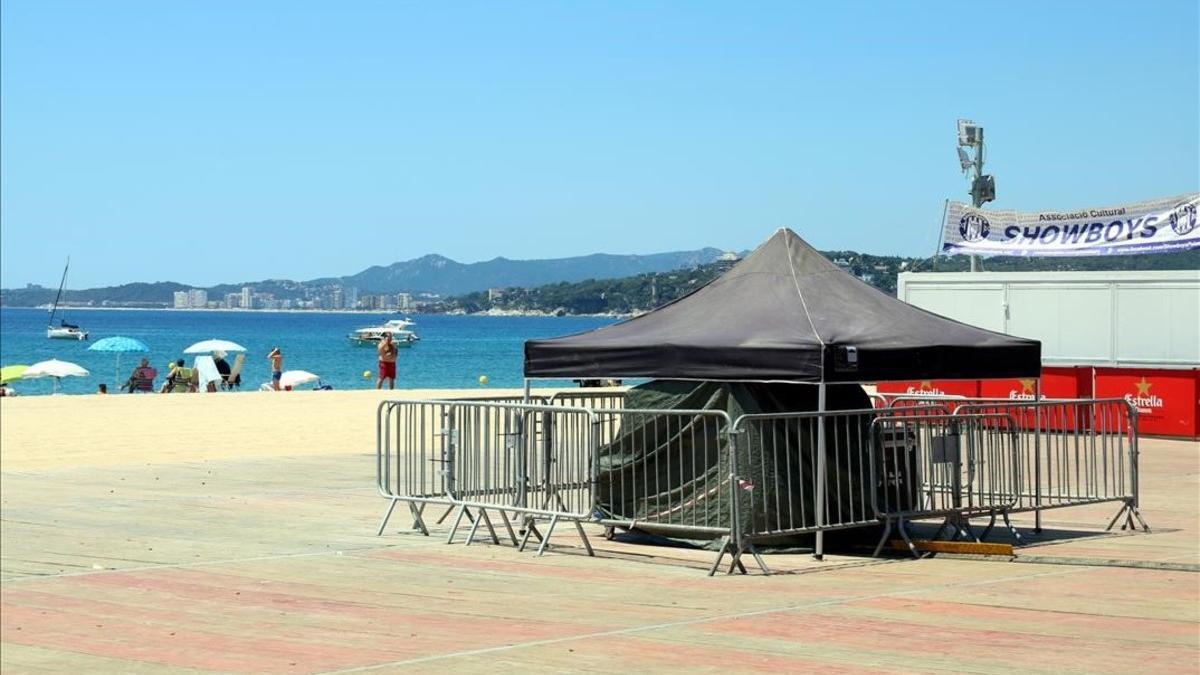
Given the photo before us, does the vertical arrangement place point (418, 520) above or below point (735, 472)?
below

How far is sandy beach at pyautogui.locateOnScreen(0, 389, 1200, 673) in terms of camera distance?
898cm

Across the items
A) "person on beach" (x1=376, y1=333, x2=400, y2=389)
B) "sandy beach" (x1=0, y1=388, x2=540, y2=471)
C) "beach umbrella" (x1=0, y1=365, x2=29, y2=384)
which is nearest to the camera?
"sandy beach" (x1=0, y1=388, x2=540, y2=471)

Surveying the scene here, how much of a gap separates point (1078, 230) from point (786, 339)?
64.7 feet

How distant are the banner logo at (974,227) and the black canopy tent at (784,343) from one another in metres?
18.9

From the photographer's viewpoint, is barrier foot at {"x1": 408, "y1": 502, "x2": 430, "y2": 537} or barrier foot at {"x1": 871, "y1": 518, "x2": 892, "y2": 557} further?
barrier foot at {"x1": 408, "y1": 502, "x2": 430, "y2": 537}

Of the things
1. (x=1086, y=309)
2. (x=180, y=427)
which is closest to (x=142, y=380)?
(x=180, y=427)

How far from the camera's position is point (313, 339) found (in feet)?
600

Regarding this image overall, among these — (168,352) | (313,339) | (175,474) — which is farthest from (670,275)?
(175,474)

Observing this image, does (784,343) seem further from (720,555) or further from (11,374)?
(11,374)

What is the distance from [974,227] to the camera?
3303cm

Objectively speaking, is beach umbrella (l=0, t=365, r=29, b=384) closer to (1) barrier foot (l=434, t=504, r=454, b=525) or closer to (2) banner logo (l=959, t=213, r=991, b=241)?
(2) banner logo (l=959, t=213, r=991, b=241)

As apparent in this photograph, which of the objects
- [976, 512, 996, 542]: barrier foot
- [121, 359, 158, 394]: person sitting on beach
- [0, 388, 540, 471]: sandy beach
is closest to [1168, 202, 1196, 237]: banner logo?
[0, 388, 540, 471]: sandy beach

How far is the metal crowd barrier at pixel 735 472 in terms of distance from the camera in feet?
43.0

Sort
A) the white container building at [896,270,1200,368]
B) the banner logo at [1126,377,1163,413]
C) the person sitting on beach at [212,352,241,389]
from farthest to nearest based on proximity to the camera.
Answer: the person sitting on beach at [212,352,241,389]
the white container building at [896,270,1200,368]
the banner logo at [1126,377,1163,413]
